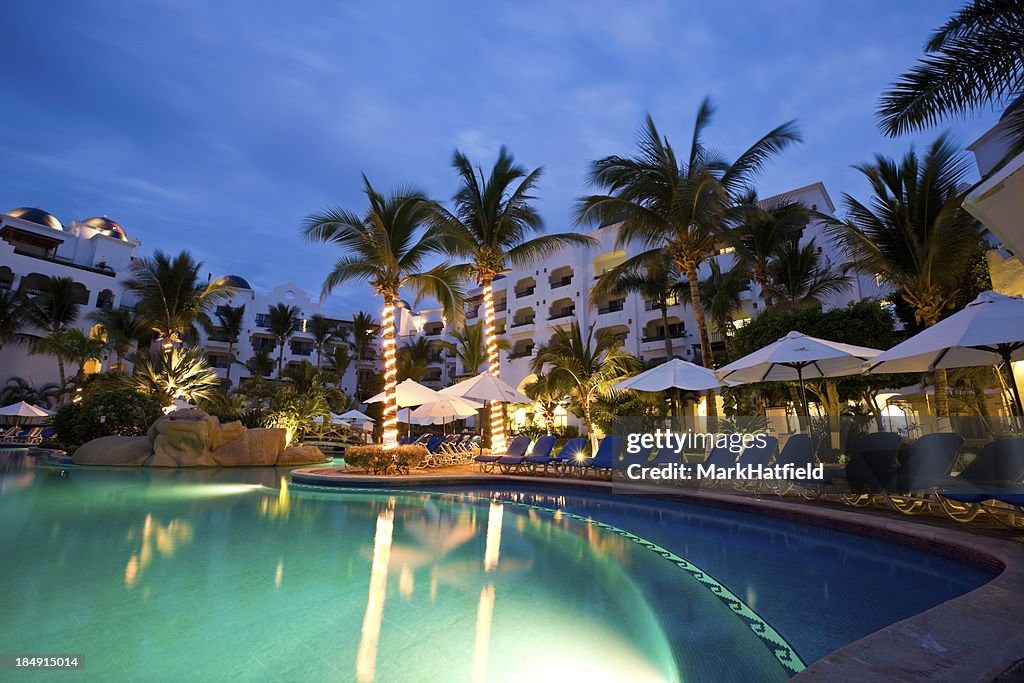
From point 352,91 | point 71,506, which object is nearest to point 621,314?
point 71,506

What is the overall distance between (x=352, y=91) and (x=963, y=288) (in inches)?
4397

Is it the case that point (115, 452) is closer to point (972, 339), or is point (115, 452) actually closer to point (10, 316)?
point (972, 339)

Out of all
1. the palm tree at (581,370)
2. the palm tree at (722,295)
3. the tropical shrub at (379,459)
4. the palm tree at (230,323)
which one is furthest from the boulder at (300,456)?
the palm tree at (230,323)

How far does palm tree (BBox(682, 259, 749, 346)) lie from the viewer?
73.5ft

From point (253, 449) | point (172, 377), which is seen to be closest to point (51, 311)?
point (172, 377)

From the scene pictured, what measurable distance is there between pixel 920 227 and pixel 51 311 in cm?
4322

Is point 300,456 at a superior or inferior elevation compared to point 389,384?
inferior

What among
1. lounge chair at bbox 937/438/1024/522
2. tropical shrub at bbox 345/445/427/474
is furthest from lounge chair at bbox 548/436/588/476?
lounge chair at bbox 937/438/1024/522

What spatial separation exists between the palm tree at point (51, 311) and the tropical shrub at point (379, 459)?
2930 centimetres

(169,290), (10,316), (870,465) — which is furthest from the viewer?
(10,316)

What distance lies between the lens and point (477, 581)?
433cm

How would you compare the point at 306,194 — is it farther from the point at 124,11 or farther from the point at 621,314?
the point at 621,314

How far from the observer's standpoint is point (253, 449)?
55.2 ft
